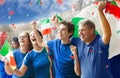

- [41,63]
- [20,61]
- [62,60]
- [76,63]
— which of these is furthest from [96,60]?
[20,61]

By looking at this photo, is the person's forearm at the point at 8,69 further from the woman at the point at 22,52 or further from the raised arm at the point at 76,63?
the raised arm at the point at 76,63

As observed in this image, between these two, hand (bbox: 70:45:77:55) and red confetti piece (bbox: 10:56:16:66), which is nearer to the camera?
hand (bbox: 70:45:77:55)

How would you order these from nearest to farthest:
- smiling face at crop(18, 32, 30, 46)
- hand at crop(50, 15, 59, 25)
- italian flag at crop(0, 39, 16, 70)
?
hand at crop(50, 15, 59, 25)
smiling face at crop(18, 32, 30, 46)
italian flag at crop(0, 39, 16, 70)

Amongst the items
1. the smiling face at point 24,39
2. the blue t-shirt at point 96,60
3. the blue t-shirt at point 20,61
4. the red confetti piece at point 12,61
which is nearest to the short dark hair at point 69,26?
the blue t-shirt at point 96,60

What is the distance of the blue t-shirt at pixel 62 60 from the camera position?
2301 mm

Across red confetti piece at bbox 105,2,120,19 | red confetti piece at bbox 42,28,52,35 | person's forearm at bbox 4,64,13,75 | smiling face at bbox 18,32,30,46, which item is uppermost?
red confetti piece at bbox 105,2,120,19

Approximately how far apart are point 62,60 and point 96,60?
0.37m

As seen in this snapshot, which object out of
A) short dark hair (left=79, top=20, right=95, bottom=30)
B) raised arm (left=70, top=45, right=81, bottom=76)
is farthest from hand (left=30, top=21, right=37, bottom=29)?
short dark hair (left=79, top=20, right=95, bottom=30)

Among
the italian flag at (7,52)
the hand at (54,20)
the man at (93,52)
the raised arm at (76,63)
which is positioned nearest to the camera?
the man at (93,52)

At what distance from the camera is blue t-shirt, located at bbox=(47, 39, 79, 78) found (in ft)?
7.55

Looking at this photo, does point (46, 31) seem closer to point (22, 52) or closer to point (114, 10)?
point (22, 52)

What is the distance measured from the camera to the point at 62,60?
2.34 meters

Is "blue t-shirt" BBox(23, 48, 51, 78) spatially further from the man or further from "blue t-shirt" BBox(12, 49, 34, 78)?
the man

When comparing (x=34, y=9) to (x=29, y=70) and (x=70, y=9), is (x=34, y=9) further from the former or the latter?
(x=29, y=70)
